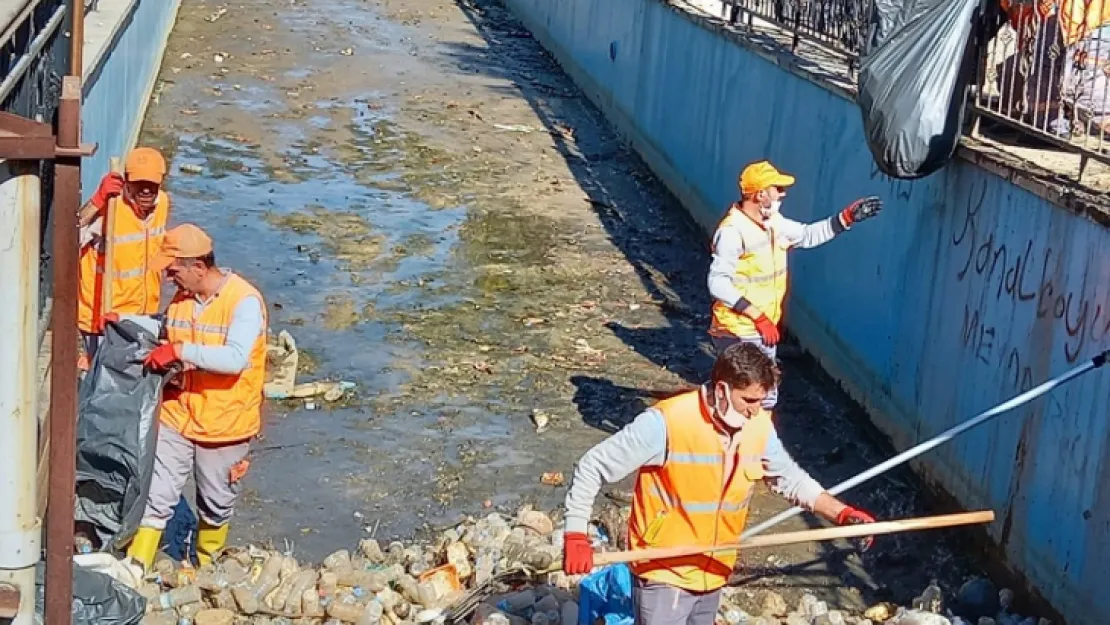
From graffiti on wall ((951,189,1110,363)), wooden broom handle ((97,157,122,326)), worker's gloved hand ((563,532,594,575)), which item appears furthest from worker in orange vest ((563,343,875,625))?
wooden broom handle ((97,157,122,326))

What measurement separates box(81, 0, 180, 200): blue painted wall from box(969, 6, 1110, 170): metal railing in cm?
473

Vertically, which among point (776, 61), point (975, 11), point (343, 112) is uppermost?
point (975, 11)

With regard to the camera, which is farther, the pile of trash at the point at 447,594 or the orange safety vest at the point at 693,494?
the pile of trash at the point at 447,594

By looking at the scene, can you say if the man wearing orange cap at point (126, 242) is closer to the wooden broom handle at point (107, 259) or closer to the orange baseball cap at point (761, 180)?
the wooden broom handle at point (107, 259)

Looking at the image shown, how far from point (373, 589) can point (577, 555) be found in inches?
74.3

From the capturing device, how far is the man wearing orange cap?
717 centimetres

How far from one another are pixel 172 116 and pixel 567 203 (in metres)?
5.26

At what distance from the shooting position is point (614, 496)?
7938 mm

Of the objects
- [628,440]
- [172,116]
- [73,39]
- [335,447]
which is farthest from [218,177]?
[628,440]

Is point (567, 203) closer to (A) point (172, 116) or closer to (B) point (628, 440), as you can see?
(A) point (172, 116)

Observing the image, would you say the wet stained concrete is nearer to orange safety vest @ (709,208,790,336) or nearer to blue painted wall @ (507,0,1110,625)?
blue painted wall @ (507,0,1110,625)

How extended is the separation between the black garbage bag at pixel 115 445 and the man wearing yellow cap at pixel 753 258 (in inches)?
127

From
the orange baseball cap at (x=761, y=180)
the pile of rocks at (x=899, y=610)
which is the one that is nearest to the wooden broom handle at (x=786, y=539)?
the pile of rocks at (x=899, y=610)

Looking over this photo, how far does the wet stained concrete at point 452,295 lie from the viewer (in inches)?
306
